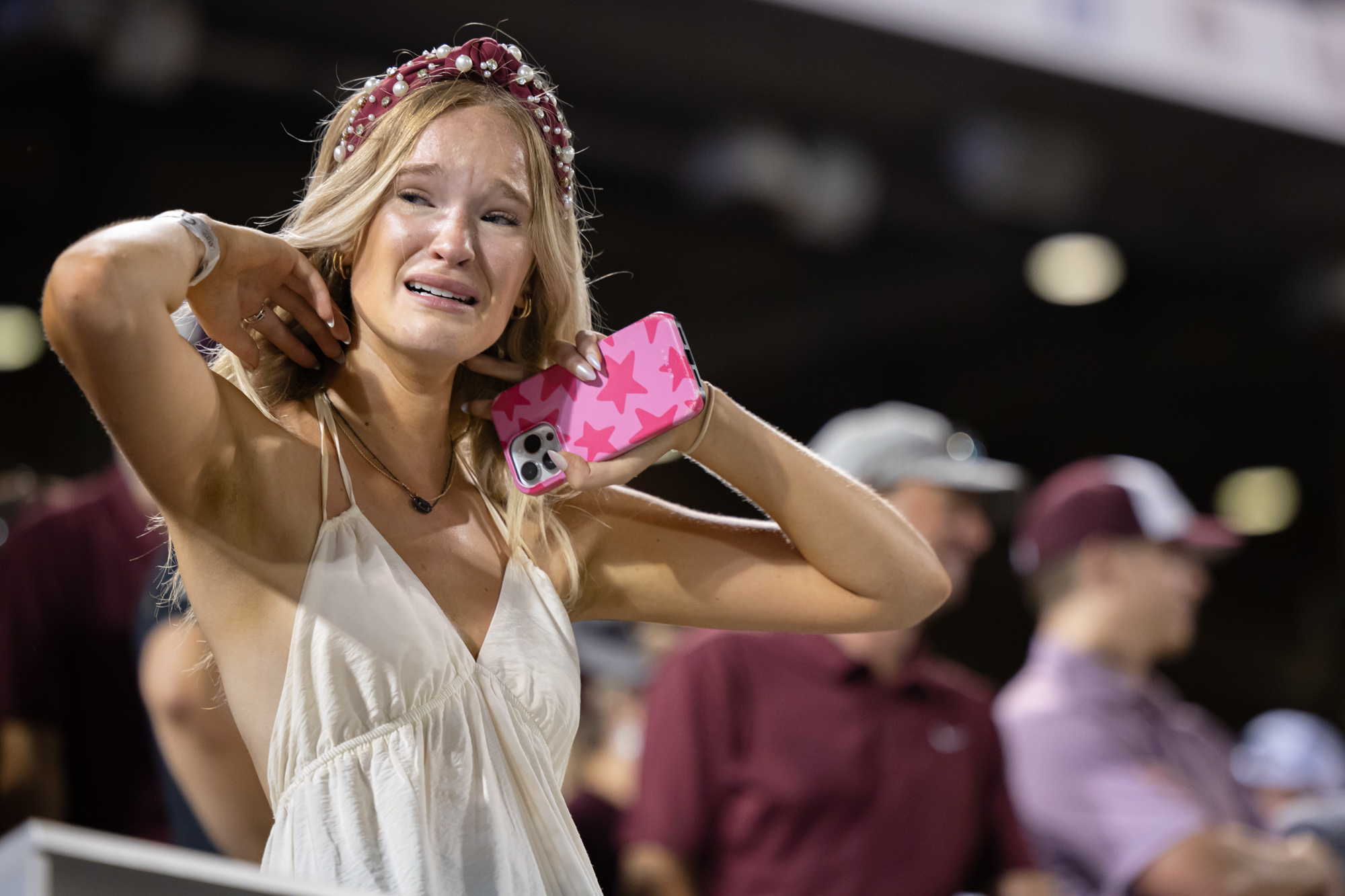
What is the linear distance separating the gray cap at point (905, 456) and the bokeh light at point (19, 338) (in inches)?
104

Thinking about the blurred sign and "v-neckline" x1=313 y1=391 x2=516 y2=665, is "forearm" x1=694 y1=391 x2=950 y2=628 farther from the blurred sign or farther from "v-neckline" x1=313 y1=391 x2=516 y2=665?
the blurred sign

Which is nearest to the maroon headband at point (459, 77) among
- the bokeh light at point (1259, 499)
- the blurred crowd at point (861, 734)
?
the blurred crowd at point (861, 734)

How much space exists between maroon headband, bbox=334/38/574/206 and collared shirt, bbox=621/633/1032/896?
3.92ft

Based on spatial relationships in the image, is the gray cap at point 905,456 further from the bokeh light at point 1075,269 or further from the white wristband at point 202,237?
the bokeh light at point 1075,269

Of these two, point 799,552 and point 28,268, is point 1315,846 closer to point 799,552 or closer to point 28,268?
point 799,552

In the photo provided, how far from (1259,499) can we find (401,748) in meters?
7.18

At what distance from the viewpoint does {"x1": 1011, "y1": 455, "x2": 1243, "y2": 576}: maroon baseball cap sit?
2906 mm

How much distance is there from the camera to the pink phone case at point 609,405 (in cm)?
118

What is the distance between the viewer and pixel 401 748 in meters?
1.01

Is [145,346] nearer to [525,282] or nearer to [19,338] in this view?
[525,282]

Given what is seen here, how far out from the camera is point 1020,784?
2627 mm

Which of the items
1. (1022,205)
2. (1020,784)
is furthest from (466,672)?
(1022,205)

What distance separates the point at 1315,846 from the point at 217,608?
2445 millimetres

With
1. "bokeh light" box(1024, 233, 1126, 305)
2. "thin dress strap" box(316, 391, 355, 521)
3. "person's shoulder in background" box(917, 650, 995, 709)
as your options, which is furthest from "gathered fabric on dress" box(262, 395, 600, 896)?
"bokeh light" box(1024, 233, 1126, 305)
